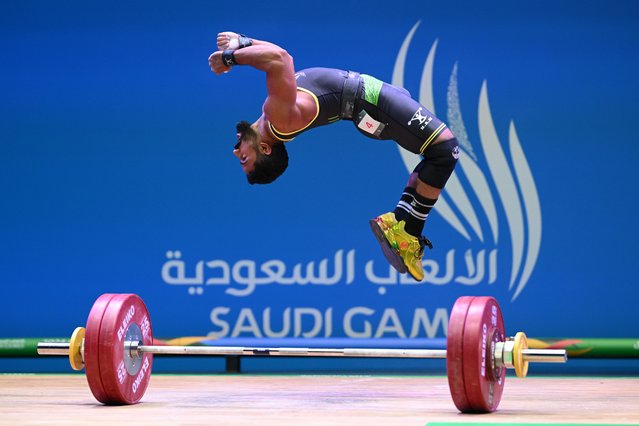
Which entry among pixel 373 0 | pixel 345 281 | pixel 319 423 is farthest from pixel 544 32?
pixel 319 423

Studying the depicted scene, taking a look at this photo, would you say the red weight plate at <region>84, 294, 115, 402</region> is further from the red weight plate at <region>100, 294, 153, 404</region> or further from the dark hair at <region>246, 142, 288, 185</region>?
the dark hair at <region>246, 142, 288, 185</region>

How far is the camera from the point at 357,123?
4.62 m

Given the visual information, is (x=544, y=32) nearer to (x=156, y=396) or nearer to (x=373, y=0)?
(x=373, y=0)

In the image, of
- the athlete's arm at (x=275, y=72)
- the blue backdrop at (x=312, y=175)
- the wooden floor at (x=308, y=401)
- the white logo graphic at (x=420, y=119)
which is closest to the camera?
the wooden floor at (x=308, y=401)

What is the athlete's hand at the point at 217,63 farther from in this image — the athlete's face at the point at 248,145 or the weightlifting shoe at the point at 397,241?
the weightlifting shoe at the point at 397,241

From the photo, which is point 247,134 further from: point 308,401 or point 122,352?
point 308,401

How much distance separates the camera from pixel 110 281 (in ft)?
22.7

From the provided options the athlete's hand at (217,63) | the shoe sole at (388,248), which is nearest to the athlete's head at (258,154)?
the athlete's hand at (217,63)

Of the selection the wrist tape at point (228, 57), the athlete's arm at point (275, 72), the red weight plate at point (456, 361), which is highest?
the wrist tape at point (228, 57)

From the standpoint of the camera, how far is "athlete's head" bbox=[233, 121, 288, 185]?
461 cm

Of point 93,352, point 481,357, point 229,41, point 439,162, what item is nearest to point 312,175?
point 439,162

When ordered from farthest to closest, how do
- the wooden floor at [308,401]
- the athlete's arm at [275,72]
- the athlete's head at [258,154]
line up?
the athlete's head at [258,154] < the athlete's arm at [275,72] < the wooden floor at [308,401]

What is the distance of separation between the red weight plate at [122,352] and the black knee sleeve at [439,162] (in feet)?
4.55

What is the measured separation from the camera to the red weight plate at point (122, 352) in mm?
4348
